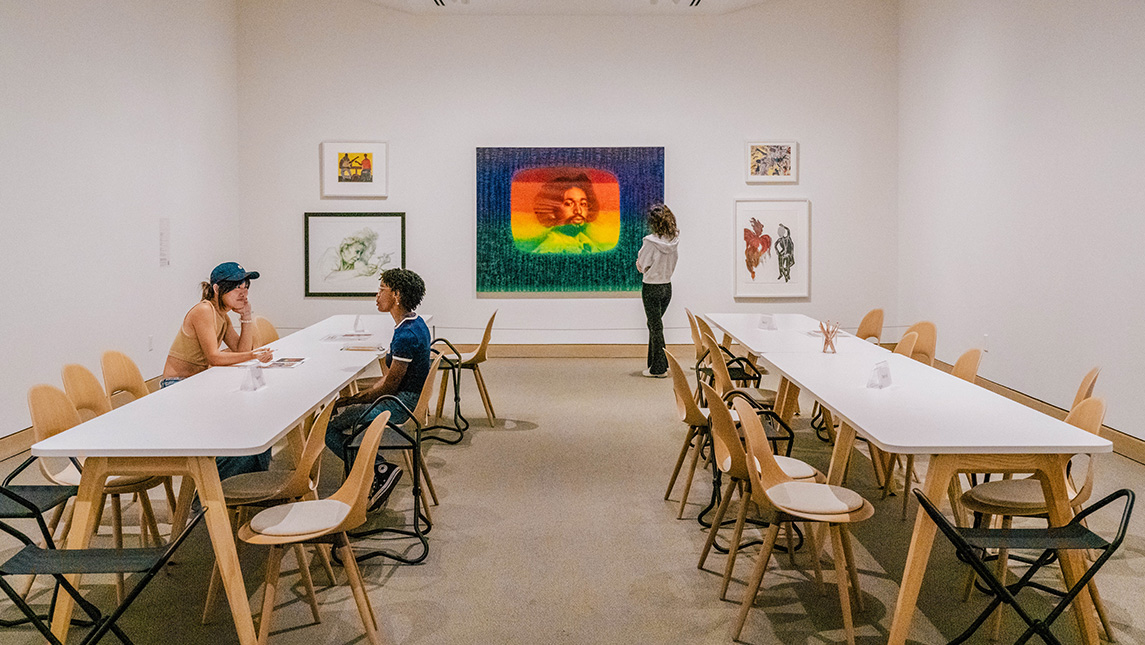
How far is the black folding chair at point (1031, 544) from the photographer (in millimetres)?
2797

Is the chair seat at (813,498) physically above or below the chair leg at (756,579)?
above

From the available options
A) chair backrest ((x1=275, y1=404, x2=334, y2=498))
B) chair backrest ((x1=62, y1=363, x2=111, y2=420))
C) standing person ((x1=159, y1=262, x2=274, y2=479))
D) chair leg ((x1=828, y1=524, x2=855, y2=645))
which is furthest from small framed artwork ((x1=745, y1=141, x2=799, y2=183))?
chair backrest ((x1=275, y1=404, x2=334, y2=498))

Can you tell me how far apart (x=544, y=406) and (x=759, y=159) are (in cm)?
423

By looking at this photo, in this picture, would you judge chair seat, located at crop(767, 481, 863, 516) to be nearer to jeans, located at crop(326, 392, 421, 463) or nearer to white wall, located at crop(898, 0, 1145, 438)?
jeans, located at crop(326, 392, 421, 463)

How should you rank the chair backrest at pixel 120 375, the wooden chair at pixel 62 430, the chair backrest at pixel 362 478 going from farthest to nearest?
the chair backrest at pixel 120 375, the wooden chair at pixel 62 430, the chair backrest at pixel 362 478

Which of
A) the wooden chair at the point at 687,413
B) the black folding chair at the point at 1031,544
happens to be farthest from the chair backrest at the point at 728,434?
the black folding chair at the point at 1031,544

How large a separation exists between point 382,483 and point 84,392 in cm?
143

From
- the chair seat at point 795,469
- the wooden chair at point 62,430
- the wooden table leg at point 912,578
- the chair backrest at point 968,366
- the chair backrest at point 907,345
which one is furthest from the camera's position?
the chair backrest at point 907,345

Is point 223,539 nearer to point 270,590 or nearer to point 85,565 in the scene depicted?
point 270,590

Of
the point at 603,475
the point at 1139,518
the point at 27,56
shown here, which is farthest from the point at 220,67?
the point at 1139,518

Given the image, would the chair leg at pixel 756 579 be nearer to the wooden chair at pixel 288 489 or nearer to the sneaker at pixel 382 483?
the sneaker at pixel 382 483

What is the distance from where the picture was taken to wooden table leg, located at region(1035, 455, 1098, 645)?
10.4 feet

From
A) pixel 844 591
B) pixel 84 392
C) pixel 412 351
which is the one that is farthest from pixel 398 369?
pixel 844 591

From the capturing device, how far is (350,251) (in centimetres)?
1050
